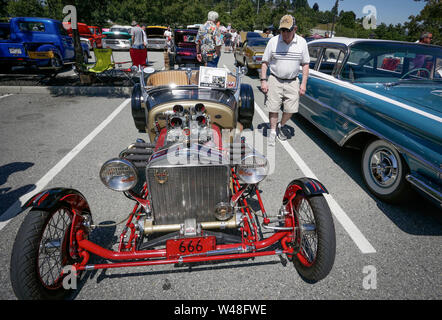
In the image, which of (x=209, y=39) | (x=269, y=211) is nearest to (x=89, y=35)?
(x=209, y=39)

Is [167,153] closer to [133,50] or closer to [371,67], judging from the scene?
[371,67]

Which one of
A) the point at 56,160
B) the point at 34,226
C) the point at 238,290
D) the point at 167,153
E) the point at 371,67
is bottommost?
the point at 238,290

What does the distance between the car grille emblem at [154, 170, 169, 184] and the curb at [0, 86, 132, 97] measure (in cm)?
684

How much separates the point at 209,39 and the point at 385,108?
4.79 metres

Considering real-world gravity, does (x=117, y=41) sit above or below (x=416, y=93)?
above

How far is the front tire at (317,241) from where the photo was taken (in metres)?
1.94

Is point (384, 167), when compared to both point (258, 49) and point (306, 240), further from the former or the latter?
point (258, 49)

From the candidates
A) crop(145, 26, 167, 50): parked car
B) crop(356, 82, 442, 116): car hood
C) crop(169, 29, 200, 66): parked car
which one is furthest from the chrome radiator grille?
crop(145, 26, 167, 50): parked car

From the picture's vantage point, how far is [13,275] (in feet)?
5.54

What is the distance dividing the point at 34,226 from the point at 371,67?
4801 millimetres

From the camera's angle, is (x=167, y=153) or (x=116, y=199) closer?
(x=167, y=153)

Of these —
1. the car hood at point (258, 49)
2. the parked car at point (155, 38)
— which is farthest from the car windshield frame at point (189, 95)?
the parked car at point (155, 38)

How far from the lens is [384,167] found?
3131 mm

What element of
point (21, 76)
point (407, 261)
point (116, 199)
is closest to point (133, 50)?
point (21, 76)
